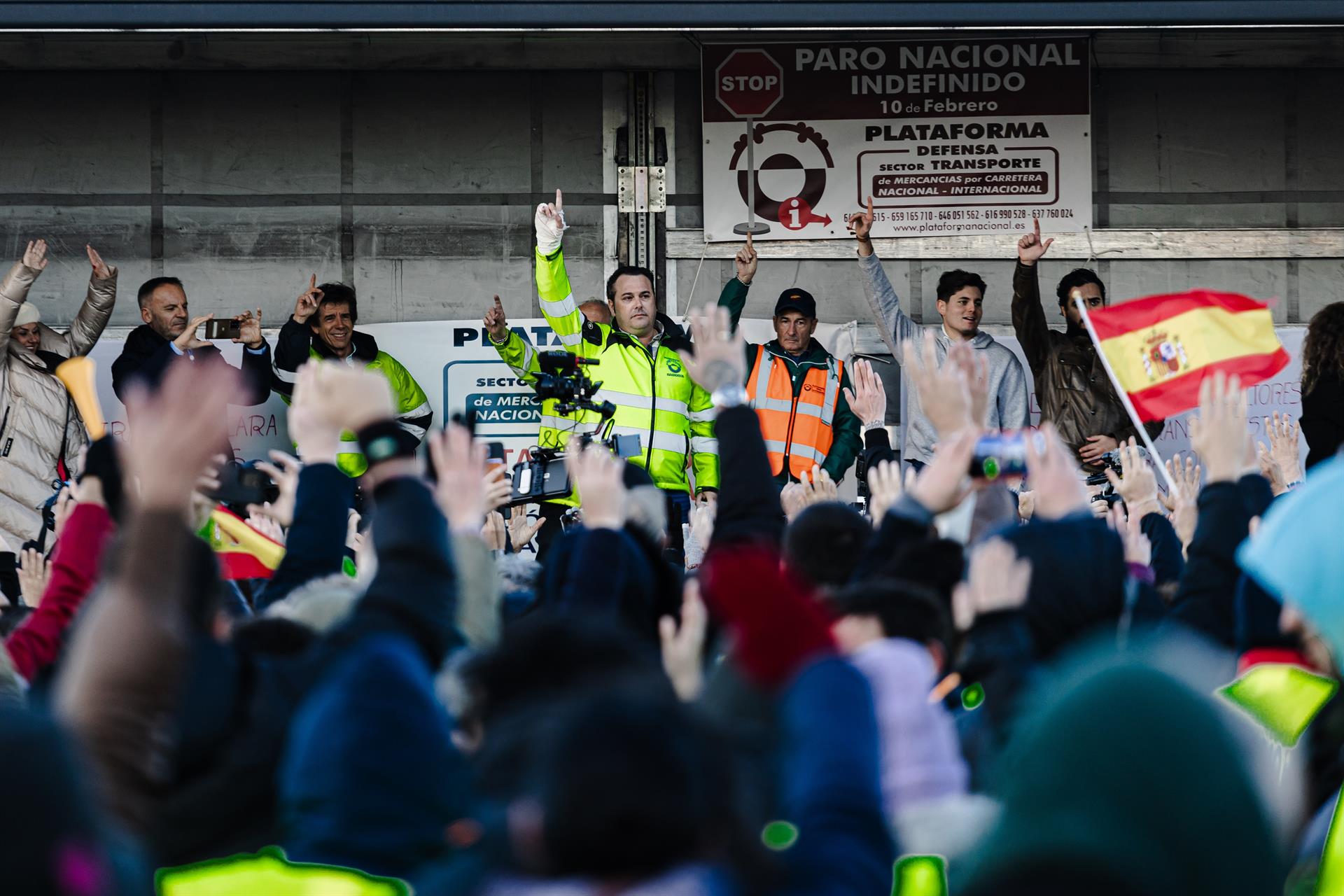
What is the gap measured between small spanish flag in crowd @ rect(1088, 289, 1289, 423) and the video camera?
4.39 feet

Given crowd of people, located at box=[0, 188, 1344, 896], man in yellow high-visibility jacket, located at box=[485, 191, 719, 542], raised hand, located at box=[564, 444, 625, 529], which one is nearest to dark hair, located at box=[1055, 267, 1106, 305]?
man in yellow high-visibility jacket, located at box=[485, 191, 719, 542]

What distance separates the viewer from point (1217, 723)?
1.18m

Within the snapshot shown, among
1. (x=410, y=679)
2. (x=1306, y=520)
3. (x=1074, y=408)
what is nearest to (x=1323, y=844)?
(x=1306, y=520)

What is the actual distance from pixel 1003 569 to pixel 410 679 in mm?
1108

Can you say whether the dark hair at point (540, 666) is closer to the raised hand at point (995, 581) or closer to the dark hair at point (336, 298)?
the raised hand at point (995, 581)

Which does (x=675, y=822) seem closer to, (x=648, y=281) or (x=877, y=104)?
(x=648, y=281)

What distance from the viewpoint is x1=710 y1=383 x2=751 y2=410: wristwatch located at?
339 cm

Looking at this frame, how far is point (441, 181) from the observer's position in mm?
9602

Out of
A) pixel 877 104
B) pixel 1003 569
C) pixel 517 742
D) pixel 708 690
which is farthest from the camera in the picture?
pixel 877 104

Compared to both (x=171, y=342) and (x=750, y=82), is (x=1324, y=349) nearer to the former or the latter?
(x=750, y=82)

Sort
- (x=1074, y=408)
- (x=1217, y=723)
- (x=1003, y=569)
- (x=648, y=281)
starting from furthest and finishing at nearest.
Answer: (x=1074, y=408), (x=648, y=281), (x=1003, y=569), (x=1217, y=723)

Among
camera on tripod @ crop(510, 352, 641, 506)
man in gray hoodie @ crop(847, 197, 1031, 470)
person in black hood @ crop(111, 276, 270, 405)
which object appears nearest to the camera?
camera on tripod @ crop(510, 352, 641, 506)

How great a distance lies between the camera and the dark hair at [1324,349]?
240 inches

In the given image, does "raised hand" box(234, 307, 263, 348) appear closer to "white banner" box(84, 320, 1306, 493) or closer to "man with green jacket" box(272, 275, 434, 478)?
"man with green jacket" box(272, 275, 434, 478)
